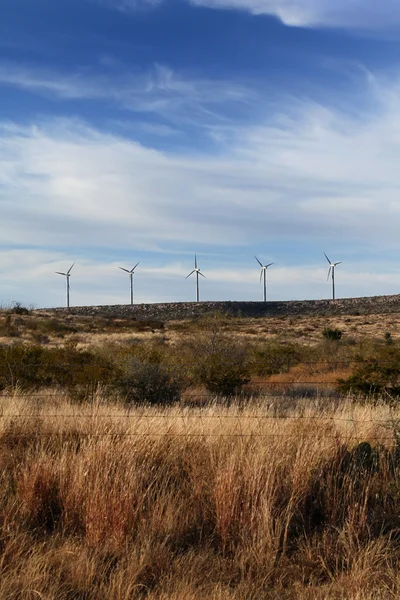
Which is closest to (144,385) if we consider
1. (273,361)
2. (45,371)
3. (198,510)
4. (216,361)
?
(45,371)

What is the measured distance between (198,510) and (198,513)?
46 millimetres

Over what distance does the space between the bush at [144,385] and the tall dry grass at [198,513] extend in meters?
6.46

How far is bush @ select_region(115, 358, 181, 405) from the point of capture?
15344mm

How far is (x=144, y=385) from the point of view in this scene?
15469 millimetres

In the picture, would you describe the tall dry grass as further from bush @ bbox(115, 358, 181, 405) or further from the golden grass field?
bush @ bbox(115, 358, 181, 405)

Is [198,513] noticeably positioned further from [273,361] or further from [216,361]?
[273,361]

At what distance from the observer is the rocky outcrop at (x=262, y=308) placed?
89.0 metres

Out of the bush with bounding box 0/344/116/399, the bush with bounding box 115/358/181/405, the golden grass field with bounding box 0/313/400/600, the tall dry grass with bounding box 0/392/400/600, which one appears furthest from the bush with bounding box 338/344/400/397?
the tall dry grass with bounding box 0/392/400/600

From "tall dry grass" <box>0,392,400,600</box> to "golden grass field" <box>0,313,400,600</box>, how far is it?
2 centimetres

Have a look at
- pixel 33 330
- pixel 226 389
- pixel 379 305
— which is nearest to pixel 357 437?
pixel 226 389

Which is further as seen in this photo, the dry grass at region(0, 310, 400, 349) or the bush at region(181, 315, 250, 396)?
the dry grass at region(0, 310, 400, 349)

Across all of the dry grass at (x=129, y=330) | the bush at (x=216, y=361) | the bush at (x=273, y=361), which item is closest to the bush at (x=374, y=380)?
the bush at (x=216, y=361)

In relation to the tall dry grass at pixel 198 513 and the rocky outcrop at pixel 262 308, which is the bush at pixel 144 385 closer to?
the tall dry grass at pixel 198 513

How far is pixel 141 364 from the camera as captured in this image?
1570 centimetres
